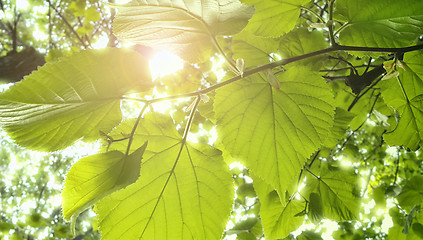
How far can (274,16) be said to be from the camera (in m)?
0.52

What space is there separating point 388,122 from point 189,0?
1217 millimetres

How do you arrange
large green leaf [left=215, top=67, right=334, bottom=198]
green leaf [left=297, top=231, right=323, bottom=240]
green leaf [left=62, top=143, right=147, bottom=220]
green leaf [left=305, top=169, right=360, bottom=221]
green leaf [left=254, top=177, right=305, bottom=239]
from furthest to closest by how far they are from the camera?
1. green leaf [left=297, top=231, right=323, bottom=240]
2. green leaf [left=305, top=169, right=360, bottom=221]
3. green leaf [left=254, top=177, right=305, bottom=239]
4. large green leaf [left=215, top=67, right=334, bottom=198]
5. green leaf [left=62, top=143, right=147, bottom=220]

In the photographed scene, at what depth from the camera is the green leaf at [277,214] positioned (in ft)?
2.72

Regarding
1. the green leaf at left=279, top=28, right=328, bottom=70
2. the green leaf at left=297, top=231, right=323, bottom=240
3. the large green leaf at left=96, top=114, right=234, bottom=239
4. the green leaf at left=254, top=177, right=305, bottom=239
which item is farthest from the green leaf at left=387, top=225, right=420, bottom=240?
the large green leaf at left=96, top=114, right=234, bottom=239

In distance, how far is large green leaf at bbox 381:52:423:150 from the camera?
71 cm

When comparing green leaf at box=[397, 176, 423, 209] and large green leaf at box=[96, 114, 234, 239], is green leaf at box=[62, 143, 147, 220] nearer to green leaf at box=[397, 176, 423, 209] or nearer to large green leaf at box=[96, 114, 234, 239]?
large green leaf at box=[96, 114, 234, 239]

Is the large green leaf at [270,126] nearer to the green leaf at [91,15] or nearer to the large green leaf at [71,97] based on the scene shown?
the large green leaf at [71,97]

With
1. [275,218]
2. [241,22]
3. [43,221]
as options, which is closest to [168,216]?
[241,22]

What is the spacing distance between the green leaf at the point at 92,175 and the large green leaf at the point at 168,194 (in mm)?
72

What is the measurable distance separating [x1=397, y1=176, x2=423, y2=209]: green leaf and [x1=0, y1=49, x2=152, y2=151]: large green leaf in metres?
1.55

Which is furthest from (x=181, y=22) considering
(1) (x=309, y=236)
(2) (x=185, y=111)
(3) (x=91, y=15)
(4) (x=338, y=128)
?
(3) (x=91, y=15)

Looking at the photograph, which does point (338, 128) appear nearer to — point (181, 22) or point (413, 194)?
point (181, 22)

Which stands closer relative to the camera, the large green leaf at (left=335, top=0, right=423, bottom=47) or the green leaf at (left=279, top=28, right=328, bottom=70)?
the large green leaf at (left=335, top=0, right=423, bottom=47)

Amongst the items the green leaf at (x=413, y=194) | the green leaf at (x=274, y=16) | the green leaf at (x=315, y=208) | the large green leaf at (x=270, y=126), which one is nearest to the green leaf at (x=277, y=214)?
the green leaf at (x=315, y=208)
